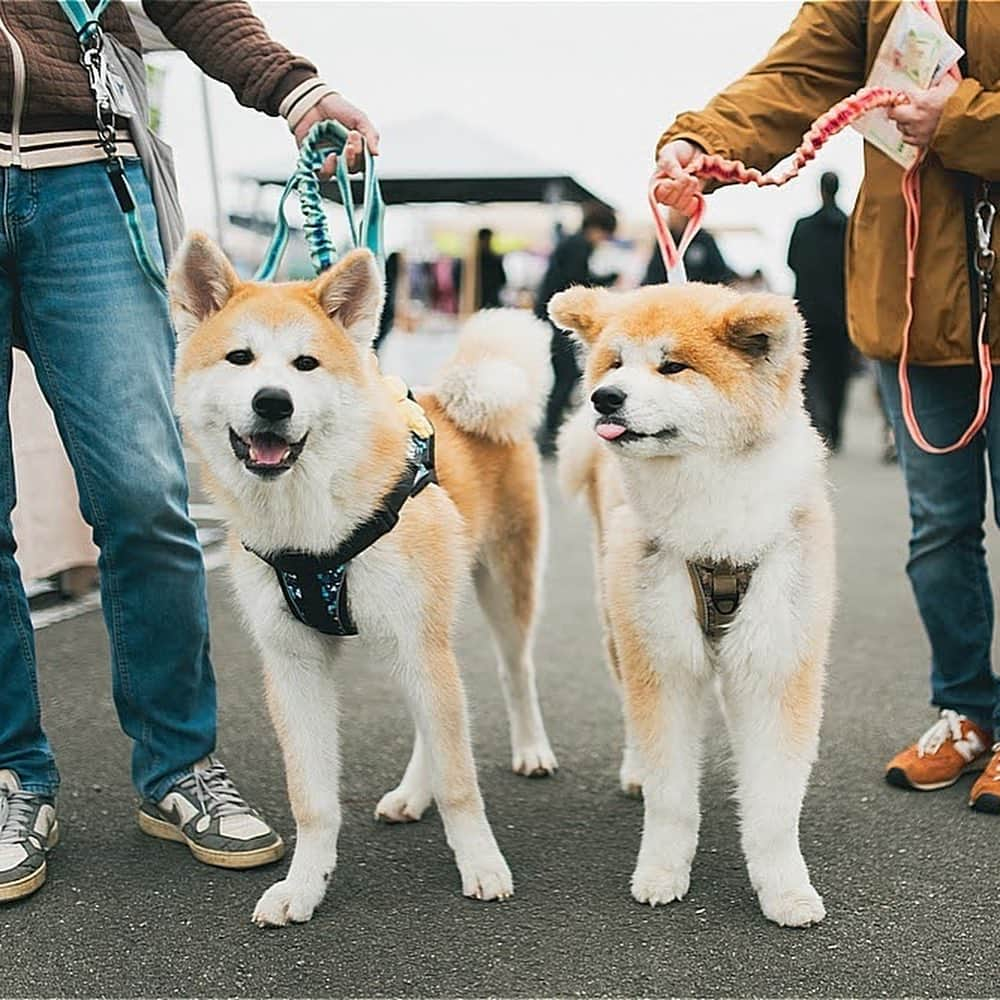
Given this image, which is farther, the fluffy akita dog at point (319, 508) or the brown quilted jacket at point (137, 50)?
the brown quilted jacket at point (137, 50)

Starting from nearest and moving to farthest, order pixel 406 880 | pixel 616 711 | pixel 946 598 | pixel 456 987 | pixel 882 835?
pixel 456 987 → pixel 406 880 → pixel 882 835 → pixel 946 598 → pixel 616 711

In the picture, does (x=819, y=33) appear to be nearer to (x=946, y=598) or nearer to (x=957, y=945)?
(x=946, y=598)

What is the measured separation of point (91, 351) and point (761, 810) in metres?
1.53

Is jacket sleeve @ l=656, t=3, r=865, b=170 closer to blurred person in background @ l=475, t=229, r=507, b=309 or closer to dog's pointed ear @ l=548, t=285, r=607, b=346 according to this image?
dog's pointed ear @ l=548, t=285, r=607, b=346

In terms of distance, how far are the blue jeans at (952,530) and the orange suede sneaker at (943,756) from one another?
1.7 inches

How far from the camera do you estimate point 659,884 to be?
2279mm

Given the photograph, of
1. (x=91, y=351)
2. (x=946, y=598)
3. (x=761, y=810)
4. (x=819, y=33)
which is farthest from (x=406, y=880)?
(x=819, y=33)

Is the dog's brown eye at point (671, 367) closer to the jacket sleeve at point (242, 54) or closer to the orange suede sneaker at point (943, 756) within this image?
the jacket sleeve at point (242, 54)

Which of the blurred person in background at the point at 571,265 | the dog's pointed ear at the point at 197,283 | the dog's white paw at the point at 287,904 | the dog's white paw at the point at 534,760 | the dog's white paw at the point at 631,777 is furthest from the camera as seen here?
the blurred person in background at the point at 571,265

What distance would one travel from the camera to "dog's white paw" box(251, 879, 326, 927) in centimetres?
220

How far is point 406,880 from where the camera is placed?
2420 mm

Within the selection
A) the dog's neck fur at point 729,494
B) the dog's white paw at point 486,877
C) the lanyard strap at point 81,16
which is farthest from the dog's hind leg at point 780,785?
the lanyard strap at point 81,16

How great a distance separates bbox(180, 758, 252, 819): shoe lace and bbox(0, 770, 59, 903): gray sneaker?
29cm

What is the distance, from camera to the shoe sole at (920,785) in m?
2.85
